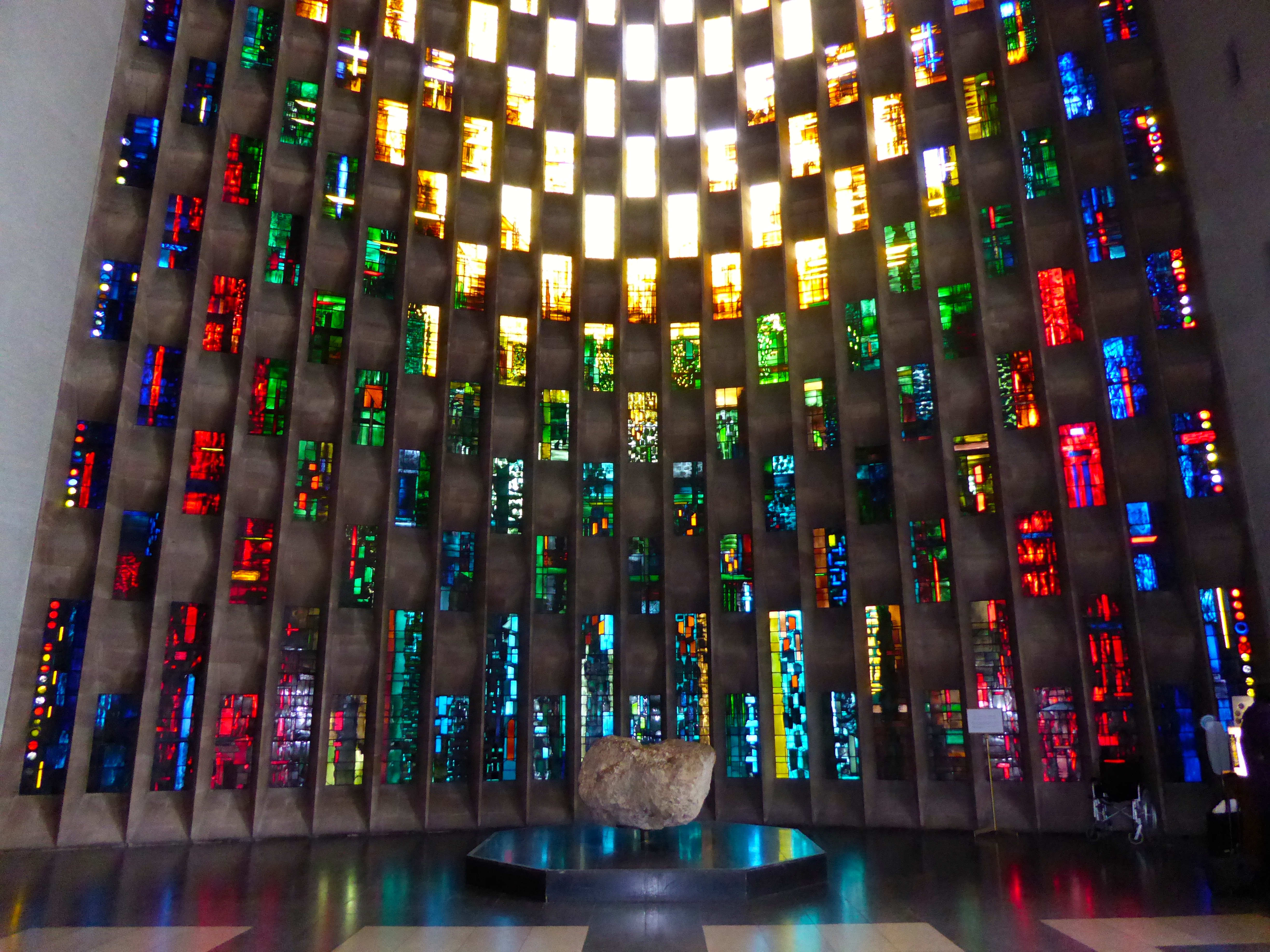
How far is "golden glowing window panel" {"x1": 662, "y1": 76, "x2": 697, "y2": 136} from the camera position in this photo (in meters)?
16.2

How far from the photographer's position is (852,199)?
15.0 metres

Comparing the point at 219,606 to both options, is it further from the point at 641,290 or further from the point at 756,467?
the point at 641,290

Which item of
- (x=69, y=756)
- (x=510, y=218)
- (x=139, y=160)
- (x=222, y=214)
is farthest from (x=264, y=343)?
(x=69, y=756)

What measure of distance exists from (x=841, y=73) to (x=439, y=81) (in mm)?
7600

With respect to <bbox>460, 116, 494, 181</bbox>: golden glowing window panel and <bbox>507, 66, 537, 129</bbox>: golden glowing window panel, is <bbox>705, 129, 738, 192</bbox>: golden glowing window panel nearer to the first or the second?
<bbox>507, 66, 537, 129</bbox>: golden glowing window panel

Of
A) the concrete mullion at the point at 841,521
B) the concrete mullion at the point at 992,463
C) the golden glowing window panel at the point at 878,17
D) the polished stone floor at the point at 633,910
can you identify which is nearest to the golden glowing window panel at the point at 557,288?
the concrete mullion at the point at 841,521

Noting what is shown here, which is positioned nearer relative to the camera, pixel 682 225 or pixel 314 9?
pixel 314 9

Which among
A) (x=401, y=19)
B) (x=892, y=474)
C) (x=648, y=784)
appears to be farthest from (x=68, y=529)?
(x=892, y=474)

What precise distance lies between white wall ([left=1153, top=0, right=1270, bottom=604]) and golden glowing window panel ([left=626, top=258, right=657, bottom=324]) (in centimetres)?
870

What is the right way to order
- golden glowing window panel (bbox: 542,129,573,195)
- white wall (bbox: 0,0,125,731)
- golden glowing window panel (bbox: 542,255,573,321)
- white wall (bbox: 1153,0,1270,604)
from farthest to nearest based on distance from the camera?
golden glowing window panel (bbox: 542,129,573,195) → golden glowing window panel (bbox: 542,255,573,321) → white wall (bbox: 0,0,125,731) → white wall (bbox: 1153,0,1270,604)

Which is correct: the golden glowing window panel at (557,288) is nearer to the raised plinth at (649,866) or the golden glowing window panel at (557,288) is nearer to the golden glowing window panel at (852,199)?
the golden glowing window panel at (852,199)

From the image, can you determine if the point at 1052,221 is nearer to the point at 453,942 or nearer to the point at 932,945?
the point at 932,945

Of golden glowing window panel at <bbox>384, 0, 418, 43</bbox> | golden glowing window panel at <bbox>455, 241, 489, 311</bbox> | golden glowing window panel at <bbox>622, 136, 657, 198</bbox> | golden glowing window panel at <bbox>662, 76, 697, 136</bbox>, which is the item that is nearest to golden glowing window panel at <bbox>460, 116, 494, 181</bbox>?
golden glowing window panel at <bbox>455, 241, 489, 311</bbox>

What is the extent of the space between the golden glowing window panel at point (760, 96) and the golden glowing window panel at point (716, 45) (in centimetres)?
63
